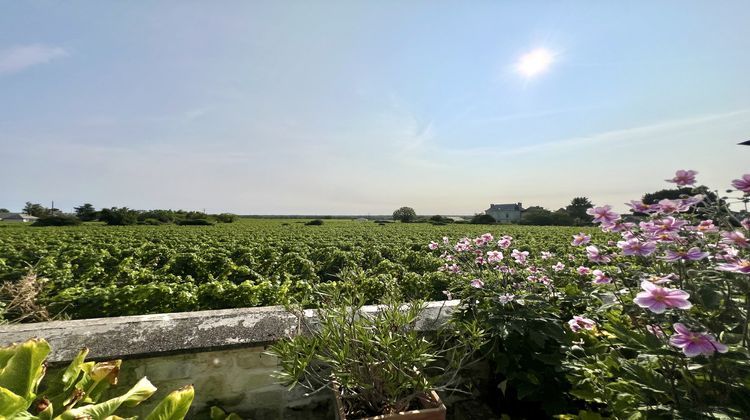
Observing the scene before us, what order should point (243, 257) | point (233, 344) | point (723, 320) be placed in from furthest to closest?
point (243, 257), point (233, 344), point (723, 320)

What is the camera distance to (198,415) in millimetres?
2117

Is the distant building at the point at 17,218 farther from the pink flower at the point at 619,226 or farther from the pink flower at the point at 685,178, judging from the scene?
the pink flower at the point at 685,178

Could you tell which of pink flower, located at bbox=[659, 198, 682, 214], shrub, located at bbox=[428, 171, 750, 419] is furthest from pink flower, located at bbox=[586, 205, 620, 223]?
pink flower, located at bbox=[659, 198, 682, 214]

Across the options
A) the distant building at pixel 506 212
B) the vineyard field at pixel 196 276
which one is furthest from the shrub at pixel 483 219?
the vineyard field at pixel 196 276

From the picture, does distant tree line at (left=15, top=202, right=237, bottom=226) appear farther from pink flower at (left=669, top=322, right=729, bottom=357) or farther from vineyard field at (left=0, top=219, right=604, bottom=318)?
pink flower at (left=669, top=322, right=729, bottom=357)

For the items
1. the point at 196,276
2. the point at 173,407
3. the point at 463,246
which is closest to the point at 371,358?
the point at 173,407

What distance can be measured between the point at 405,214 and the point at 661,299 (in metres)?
81.4

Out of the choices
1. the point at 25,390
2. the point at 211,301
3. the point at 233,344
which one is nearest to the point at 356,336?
the point at 233,344

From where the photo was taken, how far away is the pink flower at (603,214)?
188cm

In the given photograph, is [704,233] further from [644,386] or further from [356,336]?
[356,336]

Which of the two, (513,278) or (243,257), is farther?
(243,257)

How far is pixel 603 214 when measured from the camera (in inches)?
75.9

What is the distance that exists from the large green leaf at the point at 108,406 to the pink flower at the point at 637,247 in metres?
2.60

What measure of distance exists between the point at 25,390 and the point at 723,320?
10.8ft
